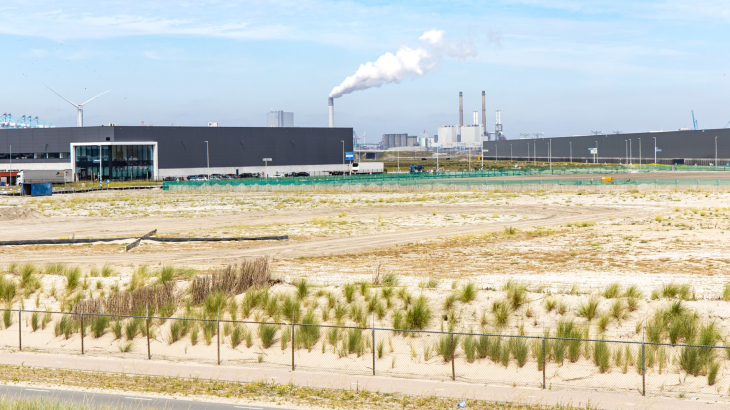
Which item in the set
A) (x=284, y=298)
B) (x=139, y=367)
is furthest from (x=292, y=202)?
(x=139, y=367)

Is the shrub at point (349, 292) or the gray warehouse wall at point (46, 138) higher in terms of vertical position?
the gray warehouse wall at point (46, 138)

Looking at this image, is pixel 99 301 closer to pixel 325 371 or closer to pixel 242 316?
pixel 242 316

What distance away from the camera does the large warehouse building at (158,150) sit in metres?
140

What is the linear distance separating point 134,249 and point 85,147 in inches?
A: 4154

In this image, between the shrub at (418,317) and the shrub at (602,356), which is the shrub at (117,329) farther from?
the shrub at (602,356)

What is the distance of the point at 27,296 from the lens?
2981cm

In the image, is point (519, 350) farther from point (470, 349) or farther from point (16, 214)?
point (16, 214)

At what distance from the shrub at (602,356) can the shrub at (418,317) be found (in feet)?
19.1

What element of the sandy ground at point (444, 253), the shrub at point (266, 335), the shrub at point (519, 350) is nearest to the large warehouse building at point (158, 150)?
the sandy ground at point (444, 253)

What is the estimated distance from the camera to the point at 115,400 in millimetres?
18062

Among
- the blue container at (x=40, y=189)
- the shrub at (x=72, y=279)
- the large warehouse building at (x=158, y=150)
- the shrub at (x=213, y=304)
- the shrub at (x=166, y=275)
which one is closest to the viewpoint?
the shrub at (x=213, y=304)

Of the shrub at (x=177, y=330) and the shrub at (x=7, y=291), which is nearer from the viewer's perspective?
the shrub at (x=177, y=330)

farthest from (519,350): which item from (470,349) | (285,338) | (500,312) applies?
(285,338)

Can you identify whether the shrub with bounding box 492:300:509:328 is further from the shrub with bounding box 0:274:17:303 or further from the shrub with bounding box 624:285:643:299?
the shrub with bounding box 0:274:17:303
